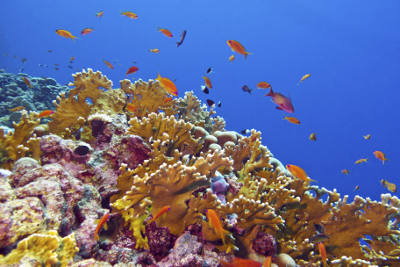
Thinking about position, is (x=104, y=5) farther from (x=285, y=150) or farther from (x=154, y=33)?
(x=285, y=150)

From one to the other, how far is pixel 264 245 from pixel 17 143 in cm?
365

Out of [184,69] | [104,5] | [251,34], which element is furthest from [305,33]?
[104,5]

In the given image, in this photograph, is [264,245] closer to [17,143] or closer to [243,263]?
[243,263]

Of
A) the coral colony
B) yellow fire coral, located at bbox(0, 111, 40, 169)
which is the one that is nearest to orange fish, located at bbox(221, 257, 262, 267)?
the coral colony

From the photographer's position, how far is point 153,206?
251cm

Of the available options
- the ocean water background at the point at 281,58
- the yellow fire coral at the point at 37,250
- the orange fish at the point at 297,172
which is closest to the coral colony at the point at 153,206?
the yellow fire coral at the point at 37,250

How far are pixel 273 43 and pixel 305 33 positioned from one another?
22981 millimetres

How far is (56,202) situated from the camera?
2072 mm

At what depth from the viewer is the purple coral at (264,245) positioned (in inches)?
105

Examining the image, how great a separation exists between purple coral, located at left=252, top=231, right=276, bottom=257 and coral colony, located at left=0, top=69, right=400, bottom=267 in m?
0.01

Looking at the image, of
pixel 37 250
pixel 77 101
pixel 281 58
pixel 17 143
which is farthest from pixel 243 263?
pixel 281 58

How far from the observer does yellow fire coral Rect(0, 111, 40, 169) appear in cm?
304

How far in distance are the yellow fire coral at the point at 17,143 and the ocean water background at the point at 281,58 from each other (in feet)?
249

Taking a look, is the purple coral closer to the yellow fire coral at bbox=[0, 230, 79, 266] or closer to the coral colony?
the coral colony
